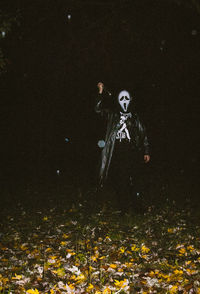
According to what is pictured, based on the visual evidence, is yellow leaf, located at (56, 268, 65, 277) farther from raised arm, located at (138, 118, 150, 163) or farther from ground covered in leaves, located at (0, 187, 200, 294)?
raised arm, located at (138, 118, 150, 163)

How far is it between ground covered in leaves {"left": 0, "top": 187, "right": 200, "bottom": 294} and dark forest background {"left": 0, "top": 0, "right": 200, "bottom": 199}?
3864 millimetres

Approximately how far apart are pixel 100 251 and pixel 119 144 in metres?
2.38

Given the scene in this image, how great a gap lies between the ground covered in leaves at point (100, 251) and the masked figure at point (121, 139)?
96 cm

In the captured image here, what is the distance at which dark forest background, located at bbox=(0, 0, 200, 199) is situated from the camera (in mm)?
13484

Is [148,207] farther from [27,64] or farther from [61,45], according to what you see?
[27,64]

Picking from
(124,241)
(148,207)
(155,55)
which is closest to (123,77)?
(155,55)

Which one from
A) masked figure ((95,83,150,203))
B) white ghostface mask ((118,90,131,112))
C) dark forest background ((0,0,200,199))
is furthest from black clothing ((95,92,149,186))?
dark forest background ((0,0,200,199))

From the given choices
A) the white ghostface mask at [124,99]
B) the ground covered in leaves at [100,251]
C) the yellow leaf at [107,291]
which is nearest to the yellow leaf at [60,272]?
the ground covered in leaves at [100,251]

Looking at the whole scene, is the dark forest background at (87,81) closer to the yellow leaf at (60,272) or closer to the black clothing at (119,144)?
the black clothing at (119,144)

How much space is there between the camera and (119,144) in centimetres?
700

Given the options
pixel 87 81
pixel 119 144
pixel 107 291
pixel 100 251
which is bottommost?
pixel 107 291

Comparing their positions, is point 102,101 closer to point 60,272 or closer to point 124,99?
point 124,99

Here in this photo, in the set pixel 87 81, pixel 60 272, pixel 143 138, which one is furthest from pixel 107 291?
pixel 87 81

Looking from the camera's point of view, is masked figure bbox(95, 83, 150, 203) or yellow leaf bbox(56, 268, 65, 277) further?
masked figure bbox(95, 83, 150, 203)
